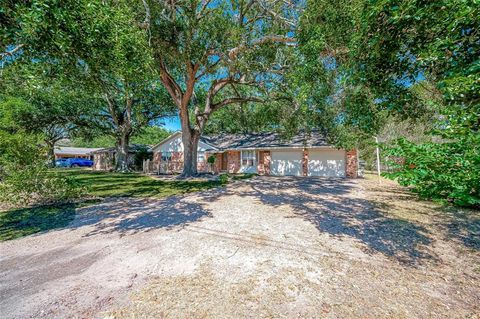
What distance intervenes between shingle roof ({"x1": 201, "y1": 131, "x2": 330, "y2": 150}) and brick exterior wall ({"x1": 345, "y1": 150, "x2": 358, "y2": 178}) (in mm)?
2092

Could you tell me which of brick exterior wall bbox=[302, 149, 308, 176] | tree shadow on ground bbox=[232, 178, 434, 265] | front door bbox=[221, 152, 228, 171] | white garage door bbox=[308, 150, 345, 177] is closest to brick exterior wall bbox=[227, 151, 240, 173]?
front door bbox=[221, 152, 228, 171]

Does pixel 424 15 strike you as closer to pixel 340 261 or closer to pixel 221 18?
pixel 340 261

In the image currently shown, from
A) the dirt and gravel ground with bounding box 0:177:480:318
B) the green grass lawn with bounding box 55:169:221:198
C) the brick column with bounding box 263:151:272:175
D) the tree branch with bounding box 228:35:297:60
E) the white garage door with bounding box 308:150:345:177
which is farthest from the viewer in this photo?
the brick column with bounding box 263:151:272:175

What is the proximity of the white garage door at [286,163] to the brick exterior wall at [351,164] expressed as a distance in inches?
144

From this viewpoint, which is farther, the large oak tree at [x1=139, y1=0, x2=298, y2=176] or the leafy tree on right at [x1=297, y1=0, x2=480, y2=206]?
the large oak tree at [x1=139, y1=0, x2=298, y2=176]

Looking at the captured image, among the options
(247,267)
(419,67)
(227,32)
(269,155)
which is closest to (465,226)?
(419,67)

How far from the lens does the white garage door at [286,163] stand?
1895 centimetres

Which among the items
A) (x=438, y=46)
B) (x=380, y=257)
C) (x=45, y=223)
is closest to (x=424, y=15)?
(x=438, y=46)

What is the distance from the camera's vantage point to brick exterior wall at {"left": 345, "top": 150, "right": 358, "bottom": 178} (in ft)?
56.6

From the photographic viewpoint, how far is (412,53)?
4223 millimetres

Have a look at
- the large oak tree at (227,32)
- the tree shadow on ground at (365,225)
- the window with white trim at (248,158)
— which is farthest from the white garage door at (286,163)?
the tree shadow on ground at (365,225)

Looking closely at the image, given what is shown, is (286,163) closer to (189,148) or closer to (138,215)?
(189,148)

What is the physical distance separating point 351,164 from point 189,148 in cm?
1294

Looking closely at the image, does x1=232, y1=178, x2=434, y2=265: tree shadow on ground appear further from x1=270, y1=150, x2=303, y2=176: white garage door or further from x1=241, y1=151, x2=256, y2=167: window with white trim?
x1=241, y1=151, x2=256, y2=167: window with white trim
